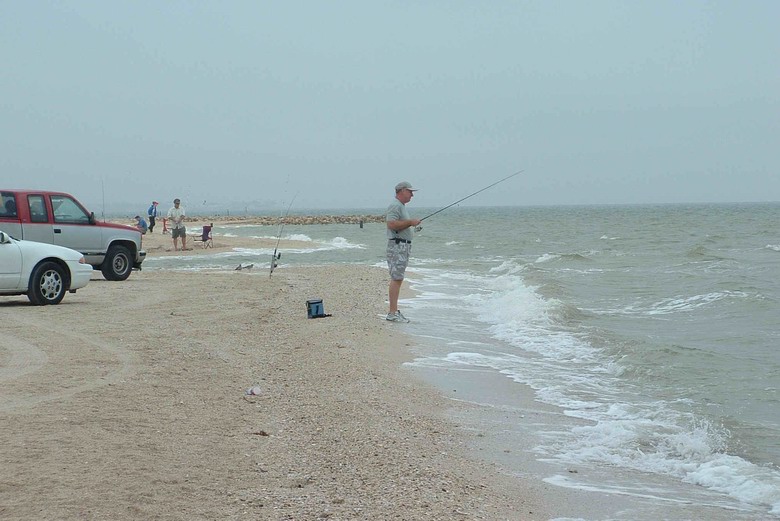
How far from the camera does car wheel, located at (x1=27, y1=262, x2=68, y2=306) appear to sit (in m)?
12.0

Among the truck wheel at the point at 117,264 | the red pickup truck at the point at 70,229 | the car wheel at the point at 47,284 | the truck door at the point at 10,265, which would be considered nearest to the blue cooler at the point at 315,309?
the car wheel at the point at 47,284

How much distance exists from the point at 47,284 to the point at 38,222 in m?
3.09

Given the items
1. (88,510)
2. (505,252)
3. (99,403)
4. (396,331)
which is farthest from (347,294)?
(505,252)

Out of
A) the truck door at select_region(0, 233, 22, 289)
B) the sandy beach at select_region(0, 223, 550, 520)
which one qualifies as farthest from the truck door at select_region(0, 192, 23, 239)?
the sandy beach at select_region(0, 223, 550, 520)

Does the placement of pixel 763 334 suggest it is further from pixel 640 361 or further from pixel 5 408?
pixel 5 408

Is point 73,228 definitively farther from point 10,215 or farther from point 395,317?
point 395,317

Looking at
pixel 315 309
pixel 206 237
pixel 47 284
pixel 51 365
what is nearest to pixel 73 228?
pixel 47 284

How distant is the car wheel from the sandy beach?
34.2 inches

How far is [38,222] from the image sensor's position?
14.8 meters

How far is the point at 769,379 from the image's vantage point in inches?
355

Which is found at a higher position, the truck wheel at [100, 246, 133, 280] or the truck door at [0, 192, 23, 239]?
the truck door at [0, 192, 23, 239]

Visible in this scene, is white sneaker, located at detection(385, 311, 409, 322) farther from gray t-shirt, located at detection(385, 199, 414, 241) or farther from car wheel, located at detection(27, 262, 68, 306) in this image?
car wheel, located at detection(27, 262, 68, 306)

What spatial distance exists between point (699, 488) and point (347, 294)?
10663 mm

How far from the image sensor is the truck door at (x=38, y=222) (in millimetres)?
14734
